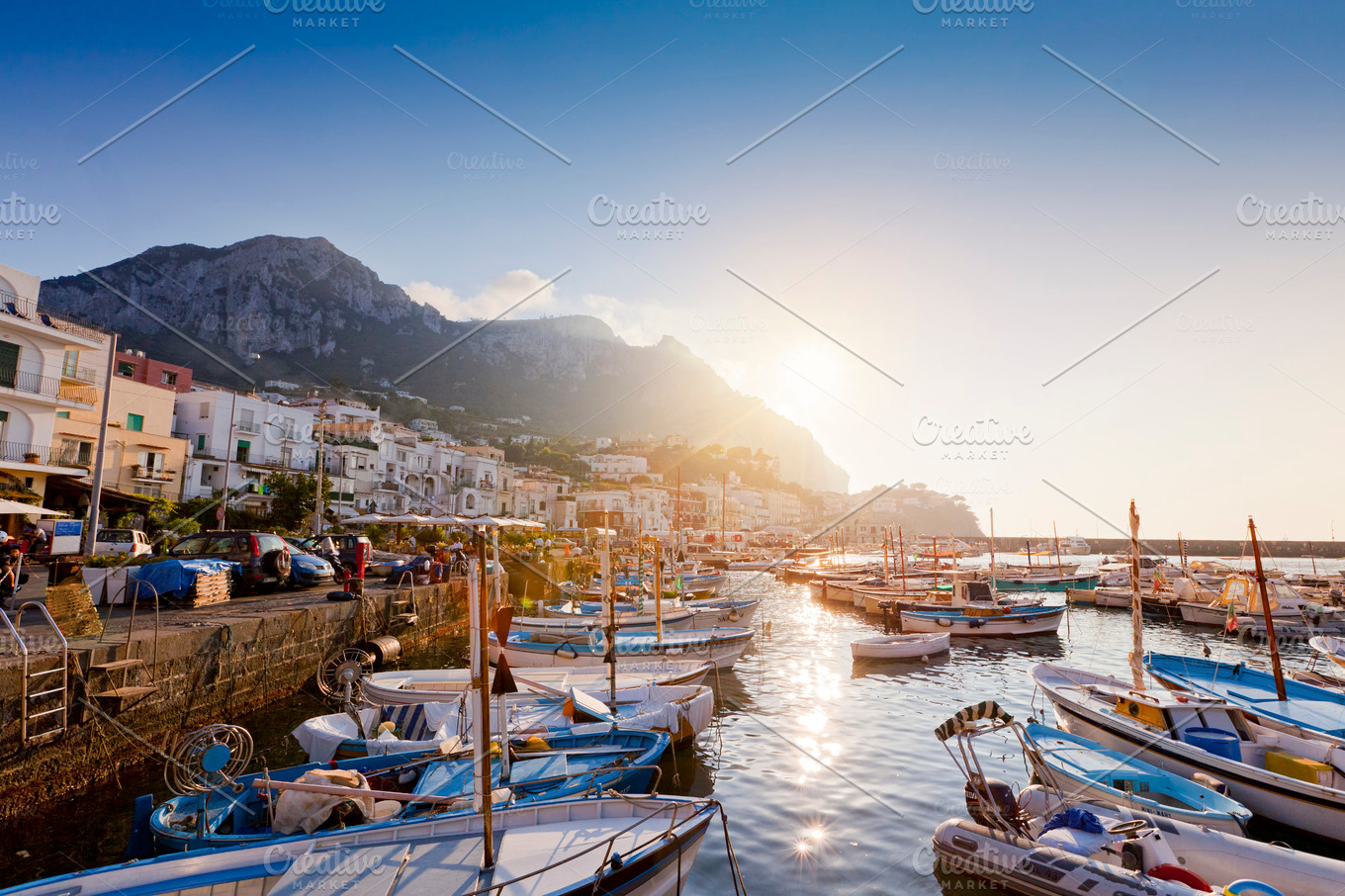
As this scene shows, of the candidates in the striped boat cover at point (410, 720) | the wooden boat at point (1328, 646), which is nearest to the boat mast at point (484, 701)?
the striped boat cover at point (410, 720)

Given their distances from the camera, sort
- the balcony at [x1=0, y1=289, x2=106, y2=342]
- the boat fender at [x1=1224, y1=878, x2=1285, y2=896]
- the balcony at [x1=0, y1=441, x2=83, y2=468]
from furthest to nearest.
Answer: the balcony at [x1=0, y1=441, x2=83, y2=468] < the balcony at [x1=0, y1=289, x2=106, y2=342] < the boat fender at [x1=1224, y1=878, x2=1285, y2=896]

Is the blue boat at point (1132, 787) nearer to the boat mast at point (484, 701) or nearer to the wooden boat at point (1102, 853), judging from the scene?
the wooden boat at point (1102, 853)

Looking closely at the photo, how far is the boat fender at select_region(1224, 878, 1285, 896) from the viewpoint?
626cm

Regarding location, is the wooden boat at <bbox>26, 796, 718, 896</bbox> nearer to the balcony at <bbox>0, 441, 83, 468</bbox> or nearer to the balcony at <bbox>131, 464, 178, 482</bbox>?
the balcony at <bbox>0, 441, 83, 468</bbox>

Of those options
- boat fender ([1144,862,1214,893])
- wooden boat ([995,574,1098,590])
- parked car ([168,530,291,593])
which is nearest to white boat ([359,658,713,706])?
parked car ([168,530,291,593])

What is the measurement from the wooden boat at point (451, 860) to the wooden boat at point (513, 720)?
2.46 meters

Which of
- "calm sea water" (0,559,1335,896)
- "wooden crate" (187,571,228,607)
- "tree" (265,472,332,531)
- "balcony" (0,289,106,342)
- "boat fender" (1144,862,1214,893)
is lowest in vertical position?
"calm sea water" (0,559,1335,896)

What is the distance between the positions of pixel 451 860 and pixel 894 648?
2110cm

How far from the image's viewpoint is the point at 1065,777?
10.1m

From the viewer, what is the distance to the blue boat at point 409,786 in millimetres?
7113

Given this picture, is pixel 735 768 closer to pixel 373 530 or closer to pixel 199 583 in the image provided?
pixel 199 583

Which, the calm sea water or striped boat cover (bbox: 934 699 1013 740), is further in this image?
the calm sea water

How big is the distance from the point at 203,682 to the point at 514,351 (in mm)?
178605

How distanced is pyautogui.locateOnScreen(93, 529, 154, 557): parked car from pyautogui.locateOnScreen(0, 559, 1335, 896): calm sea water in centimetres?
960
